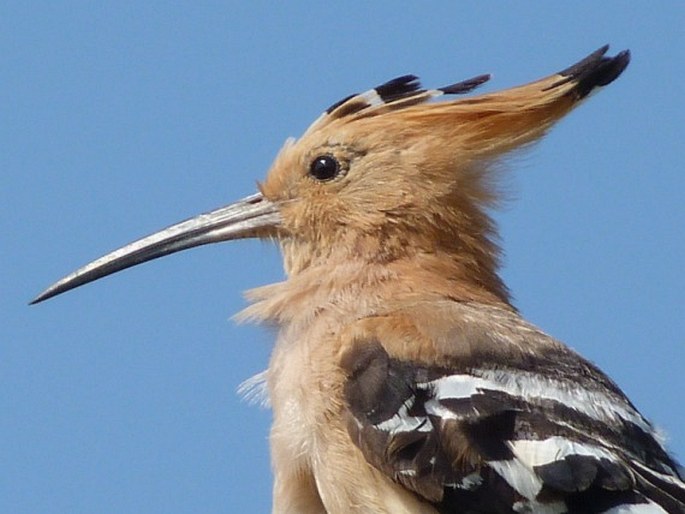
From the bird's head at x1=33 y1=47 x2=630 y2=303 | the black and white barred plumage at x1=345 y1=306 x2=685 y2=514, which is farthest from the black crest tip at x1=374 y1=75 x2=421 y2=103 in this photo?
the black and white barred plumage at x1=345 y1=306 x2=685 y2=514

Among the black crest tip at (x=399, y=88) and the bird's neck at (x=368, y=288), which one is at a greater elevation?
the black crest tip at (x=399, y=88)

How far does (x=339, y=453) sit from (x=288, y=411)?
23 centimetres

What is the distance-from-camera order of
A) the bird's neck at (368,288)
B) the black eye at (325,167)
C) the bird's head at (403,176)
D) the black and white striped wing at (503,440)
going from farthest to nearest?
the black eye at (325,167)
the bird's head at (403,176)
the bird's neck at (368,288)
the black and white striped wing at (503,440)

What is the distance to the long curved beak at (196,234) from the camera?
15.9 ft

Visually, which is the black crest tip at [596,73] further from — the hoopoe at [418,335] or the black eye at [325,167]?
the black eye at [325,167]

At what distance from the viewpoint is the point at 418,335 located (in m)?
4.11

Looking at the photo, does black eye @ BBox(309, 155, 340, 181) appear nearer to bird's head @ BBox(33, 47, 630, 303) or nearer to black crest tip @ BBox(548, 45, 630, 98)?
bird's head @ BBox(33, 47, 630, 303)

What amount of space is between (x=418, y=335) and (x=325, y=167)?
2.75ft

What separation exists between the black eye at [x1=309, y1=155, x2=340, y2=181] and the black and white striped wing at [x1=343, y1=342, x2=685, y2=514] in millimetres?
816

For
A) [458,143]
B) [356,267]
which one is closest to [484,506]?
[356,267]

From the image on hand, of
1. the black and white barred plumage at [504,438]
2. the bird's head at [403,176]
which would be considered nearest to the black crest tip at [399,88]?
the bird's head at [403,176]

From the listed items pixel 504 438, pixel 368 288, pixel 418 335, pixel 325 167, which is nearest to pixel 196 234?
pixel 325 167

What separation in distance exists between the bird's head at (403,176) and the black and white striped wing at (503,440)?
58 cm

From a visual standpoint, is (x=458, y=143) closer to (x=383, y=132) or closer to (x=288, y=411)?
(x=383, y=132)
